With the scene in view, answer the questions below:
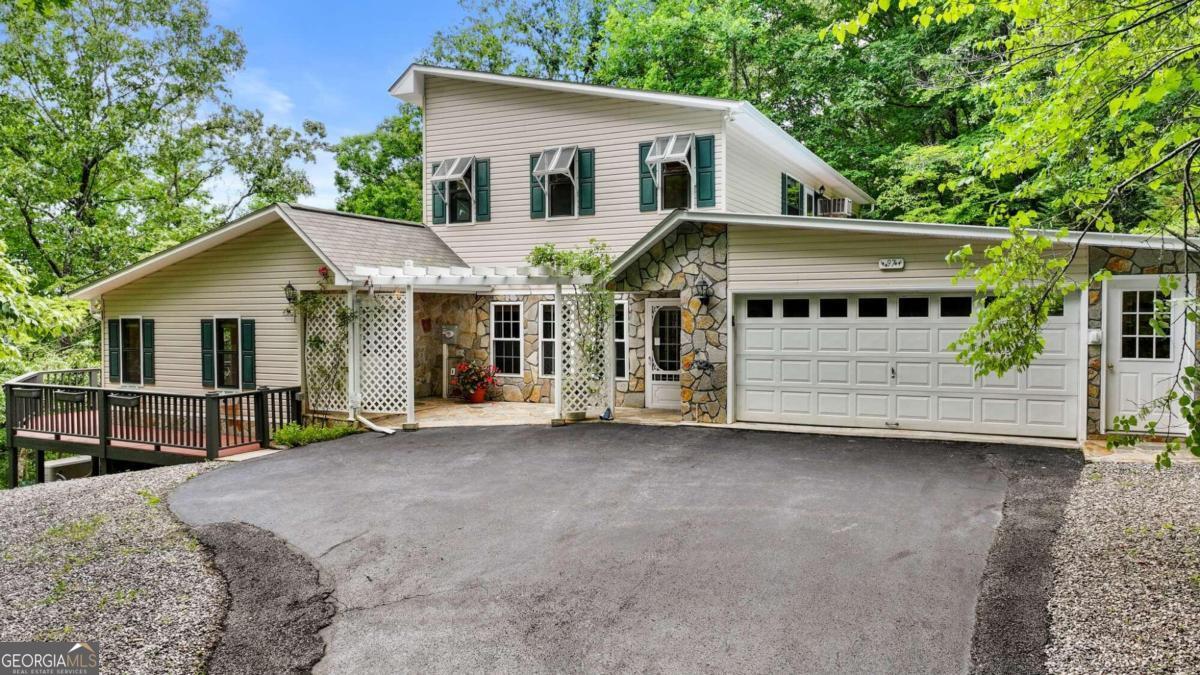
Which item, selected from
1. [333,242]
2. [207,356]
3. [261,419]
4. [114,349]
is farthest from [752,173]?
[114,349]

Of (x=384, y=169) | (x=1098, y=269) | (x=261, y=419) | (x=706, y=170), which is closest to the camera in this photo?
(x=1098, y=269)

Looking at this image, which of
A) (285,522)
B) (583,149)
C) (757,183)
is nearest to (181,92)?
(583,149)

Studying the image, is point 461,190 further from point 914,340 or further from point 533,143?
point 914,340

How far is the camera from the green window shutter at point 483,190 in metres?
13.9

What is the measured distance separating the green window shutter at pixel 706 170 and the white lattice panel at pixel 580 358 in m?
2.89

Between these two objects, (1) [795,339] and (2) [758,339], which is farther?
(2) [758,339]

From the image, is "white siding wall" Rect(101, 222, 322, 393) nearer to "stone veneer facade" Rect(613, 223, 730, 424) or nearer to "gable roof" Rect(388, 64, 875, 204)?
"gable roof" Rect(388, 64, 875, 204)

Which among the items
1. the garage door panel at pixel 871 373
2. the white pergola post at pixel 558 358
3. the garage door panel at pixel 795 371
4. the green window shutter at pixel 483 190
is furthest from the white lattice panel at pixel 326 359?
the garage door panel at pixel 871 373

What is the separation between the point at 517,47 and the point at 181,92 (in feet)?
33.7

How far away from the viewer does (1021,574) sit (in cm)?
455

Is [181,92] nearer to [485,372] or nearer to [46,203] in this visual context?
[46,203]

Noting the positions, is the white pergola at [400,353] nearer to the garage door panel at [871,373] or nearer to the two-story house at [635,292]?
the two-story house at [635,292]

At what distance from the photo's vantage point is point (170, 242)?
19.4m

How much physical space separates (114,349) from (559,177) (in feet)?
30.2
